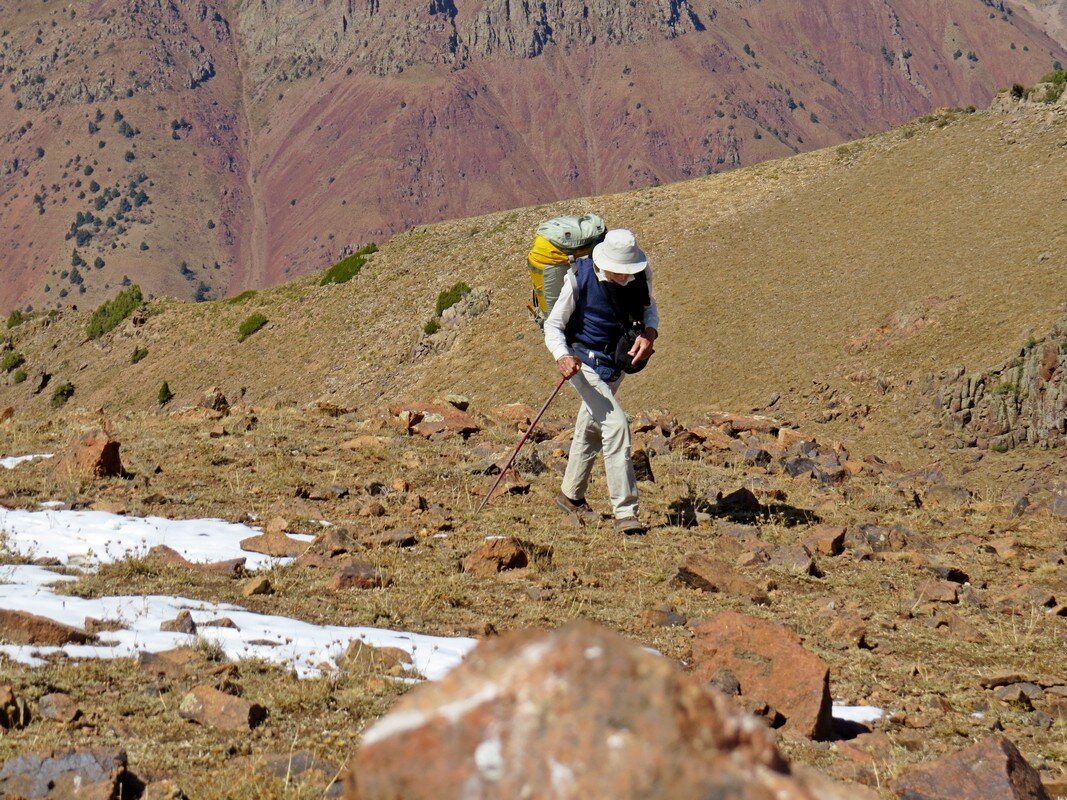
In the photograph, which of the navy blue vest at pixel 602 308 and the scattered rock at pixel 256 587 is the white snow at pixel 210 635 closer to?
the scattered rock at pixel 256 587

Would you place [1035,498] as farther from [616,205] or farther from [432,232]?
[432,232]

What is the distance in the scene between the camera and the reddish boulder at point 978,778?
3686 mm

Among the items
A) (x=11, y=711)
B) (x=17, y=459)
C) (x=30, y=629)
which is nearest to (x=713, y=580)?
(x=30, y=629)

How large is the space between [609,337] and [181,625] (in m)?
4.06

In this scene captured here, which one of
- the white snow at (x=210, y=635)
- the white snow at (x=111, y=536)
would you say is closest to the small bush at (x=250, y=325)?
the white snow at (x=111, y=536)

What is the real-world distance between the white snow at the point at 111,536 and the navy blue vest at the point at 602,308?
2.60 m

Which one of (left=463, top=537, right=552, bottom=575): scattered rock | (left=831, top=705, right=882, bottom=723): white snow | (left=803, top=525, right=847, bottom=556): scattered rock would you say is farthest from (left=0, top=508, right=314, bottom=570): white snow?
(left=803, top=525, right=847, bottom=556): scattered rock

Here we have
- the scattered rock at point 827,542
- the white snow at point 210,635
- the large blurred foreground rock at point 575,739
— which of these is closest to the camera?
the large blurred foreground rock at point 575,739

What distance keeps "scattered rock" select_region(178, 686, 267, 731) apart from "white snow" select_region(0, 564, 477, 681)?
635 millimetres

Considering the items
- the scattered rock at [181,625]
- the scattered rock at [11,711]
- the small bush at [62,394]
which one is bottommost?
the small bush at [62,394]

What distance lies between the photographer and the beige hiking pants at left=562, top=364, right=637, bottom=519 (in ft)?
27.9

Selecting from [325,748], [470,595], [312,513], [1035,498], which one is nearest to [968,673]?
[470,595]

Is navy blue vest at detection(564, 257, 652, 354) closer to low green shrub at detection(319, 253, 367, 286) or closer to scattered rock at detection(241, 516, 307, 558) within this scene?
scattered rock at detection(241, 516, 307, 558)

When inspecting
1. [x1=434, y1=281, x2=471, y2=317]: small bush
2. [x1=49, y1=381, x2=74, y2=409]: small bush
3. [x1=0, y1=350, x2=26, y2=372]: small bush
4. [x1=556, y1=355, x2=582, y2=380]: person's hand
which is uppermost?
[x1=556, y1=355, x2=582, y2=380]: person's hand
